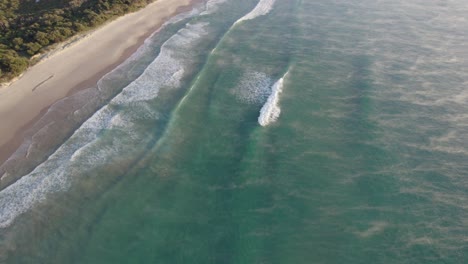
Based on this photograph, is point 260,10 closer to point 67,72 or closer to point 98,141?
point 67,72

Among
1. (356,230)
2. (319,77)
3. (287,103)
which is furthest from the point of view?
(319,77)

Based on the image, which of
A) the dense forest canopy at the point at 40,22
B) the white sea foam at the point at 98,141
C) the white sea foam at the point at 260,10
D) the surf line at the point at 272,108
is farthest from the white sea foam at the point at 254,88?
the dense forest canopy at the point at 40,22

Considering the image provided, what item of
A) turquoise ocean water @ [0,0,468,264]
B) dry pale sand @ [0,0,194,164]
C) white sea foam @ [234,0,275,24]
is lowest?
turquoise ocean water @ [0,0,468,264]

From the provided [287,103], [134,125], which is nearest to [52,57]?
[134,125]

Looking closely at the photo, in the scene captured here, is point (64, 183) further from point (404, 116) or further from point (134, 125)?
point (404, 116)

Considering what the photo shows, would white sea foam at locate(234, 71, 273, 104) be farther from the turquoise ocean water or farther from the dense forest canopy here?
the dense forest canopy

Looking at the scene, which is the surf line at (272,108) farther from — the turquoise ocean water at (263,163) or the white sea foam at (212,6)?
the white sea foam at (212,6)

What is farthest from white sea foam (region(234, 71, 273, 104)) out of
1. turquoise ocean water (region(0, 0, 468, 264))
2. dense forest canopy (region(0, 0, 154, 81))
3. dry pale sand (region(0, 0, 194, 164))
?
dense forest canopy (region(0, 0, 154, 81))
